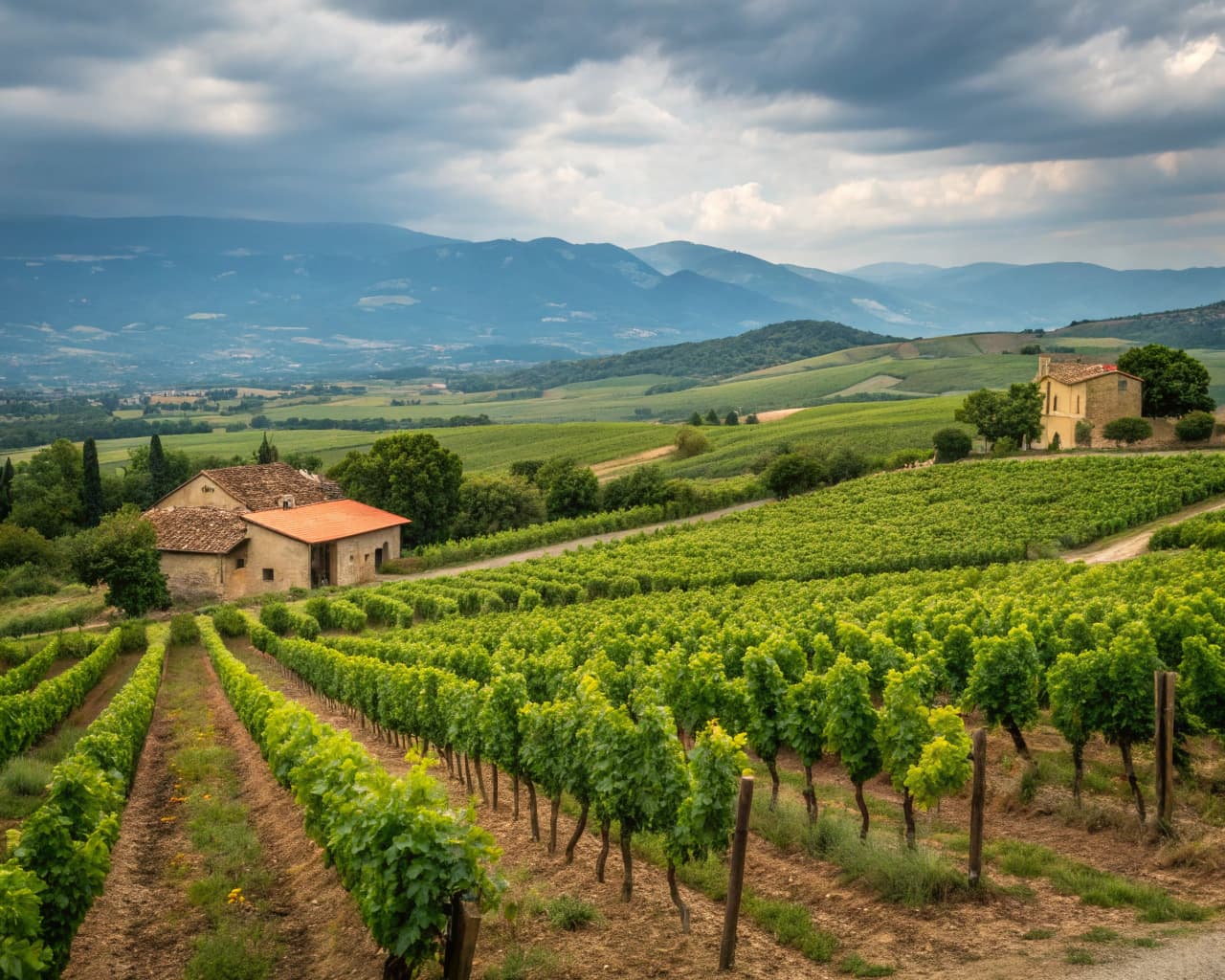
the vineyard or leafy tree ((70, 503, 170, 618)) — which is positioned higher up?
the vineyard

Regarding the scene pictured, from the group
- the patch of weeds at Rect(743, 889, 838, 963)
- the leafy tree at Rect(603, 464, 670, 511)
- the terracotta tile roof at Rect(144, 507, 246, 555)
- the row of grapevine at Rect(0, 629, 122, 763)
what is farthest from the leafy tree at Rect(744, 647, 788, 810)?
the leafy tree at Rect(603, 464, 670, 511)

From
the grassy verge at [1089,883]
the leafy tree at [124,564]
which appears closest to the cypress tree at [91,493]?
the leafy tree at [124,564]

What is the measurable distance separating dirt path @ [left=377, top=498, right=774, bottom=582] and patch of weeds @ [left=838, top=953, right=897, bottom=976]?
43.7m

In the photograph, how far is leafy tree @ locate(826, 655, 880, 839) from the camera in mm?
13539

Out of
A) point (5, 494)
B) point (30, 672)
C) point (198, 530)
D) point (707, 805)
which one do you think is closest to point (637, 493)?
point (198, 530)

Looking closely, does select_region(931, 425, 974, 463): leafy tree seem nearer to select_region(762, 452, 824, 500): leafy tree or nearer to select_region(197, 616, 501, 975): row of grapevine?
select_region(762, 452, 824, 500): leafy tree

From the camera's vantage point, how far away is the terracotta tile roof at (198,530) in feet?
180

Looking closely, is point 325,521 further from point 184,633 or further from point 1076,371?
point 1076,371

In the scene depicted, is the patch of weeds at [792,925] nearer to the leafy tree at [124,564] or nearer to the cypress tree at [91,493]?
the leafy tree at [124,564]

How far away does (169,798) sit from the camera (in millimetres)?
18422

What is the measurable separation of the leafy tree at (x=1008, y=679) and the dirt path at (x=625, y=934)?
613cm

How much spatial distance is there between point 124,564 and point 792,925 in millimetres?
46079

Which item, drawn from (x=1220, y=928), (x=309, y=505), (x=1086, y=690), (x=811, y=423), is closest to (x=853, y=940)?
(x=1220, y=928)

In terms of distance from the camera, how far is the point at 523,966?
31.8 feet
